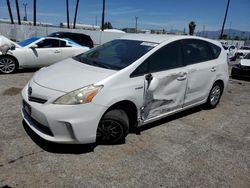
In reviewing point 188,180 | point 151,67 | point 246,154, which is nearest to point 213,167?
point 188,180

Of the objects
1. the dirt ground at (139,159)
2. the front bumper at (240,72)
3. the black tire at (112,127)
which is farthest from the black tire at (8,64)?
the front bumper at (240,72)

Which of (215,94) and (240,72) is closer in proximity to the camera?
(215,94)

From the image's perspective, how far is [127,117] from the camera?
3.66m

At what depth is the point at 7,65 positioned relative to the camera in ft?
26.3

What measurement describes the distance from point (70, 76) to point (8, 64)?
18.1ft

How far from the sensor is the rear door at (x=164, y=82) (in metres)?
3.78

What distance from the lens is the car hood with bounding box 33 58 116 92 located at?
3.24m

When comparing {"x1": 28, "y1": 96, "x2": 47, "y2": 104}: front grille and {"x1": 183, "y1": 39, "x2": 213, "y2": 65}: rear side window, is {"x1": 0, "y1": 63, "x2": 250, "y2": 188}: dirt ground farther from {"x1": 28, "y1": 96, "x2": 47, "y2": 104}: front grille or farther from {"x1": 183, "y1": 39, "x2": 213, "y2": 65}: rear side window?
{"x1": 183, "y1": 39, "x2": 213, "y2": 65}: rear side window

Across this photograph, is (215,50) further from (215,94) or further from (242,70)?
(242,70)

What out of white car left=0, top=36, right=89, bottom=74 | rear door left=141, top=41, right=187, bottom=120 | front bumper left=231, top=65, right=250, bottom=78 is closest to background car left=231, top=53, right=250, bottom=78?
front bumper left=231, top=65, right=250, bottom=78

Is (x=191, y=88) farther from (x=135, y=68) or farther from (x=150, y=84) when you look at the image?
(x=135, y=68)

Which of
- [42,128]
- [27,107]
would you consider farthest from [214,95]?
[27,107]

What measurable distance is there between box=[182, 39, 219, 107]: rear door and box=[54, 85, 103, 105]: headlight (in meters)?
2.08

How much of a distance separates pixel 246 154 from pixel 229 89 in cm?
506
